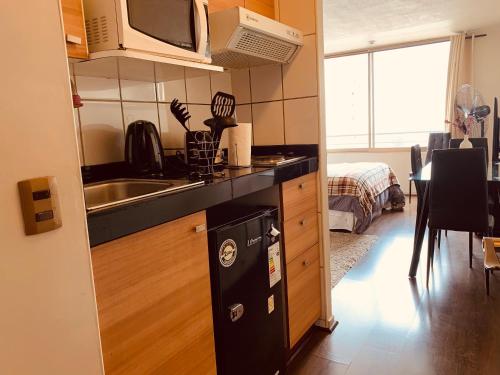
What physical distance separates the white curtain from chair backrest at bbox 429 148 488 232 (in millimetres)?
3191

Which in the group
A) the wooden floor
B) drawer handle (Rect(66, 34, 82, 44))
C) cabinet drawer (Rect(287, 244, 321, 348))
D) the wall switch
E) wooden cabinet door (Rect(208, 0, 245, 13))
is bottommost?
the wooden floor

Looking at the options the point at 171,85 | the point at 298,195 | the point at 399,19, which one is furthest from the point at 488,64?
the point at 171,85

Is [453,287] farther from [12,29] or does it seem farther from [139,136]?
[12,29]

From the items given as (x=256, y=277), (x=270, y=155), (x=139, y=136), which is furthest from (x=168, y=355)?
(x=270, y=155)

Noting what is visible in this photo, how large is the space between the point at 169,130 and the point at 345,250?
2132 mm

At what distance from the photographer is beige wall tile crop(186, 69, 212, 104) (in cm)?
196

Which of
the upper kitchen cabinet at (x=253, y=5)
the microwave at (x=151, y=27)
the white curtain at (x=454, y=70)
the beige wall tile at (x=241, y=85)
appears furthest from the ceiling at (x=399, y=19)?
the microwave at (x=151, y=27)

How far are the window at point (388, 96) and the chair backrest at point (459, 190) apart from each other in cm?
367

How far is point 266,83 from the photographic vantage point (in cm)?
211

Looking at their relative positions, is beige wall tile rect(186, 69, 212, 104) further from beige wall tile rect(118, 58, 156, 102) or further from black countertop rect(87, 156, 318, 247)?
black countertop rect(87, 156, 318, 247)

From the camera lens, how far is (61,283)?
730mm

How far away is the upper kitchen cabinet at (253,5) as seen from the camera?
170 cm

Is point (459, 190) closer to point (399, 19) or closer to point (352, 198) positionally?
point (352, 198)

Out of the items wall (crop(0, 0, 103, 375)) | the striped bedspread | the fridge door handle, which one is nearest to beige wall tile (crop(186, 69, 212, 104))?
the fridge door handle
